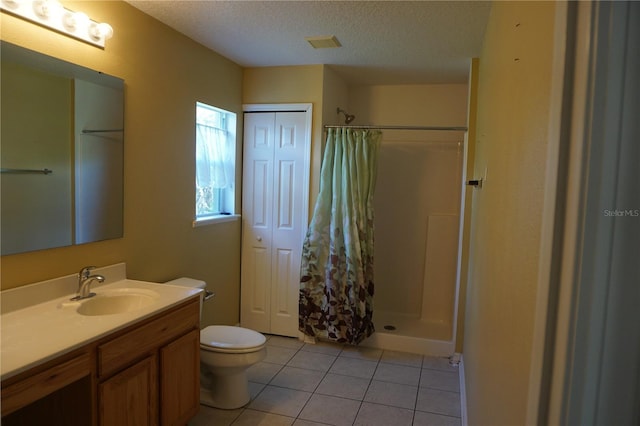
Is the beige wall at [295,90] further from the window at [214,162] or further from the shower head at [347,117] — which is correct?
the shower head at [347,117]

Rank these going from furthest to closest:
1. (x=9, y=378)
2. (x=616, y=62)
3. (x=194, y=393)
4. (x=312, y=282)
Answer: (x=312, y=282), (x=194, y=393), (x=9, y=378), (x=616, y=62)

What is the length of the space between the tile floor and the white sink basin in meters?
0.81

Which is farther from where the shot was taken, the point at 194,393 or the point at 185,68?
the point at 185,68

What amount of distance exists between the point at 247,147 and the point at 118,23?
153cm

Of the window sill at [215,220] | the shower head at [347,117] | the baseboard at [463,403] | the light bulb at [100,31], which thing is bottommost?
the baseboard at [463,403]

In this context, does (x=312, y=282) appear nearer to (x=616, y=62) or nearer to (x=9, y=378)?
(x=9, y=378)

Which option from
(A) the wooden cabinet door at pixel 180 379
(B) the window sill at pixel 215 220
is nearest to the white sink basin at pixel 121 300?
(A) the wooden cabinet door at pixel 180 379

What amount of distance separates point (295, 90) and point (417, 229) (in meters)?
1.78

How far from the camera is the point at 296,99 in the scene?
3.44 meters

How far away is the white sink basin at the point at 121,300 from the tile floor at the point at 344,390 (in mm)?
813

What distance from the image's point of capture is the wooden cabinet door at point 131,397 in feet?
5.33

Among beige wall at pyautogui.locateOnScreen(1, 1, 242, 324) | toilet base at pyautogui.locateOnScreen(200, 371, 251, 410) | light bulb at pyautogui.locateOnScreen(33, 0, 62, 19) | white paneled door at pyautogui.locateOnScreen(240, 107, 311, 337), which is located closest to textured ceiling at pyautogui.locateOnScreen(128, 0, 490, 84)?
beige wall at pyautogui.locateOnScreen(1, 1, 242, 324)

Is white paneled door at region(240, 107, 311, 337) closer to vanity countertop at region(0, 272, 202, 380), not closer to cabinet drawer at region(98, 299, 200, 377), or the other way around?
cabinet drawer at region(98, 299, 200, 377)

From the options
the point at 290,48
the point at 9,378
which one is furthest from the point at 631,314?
the point at 290,48
